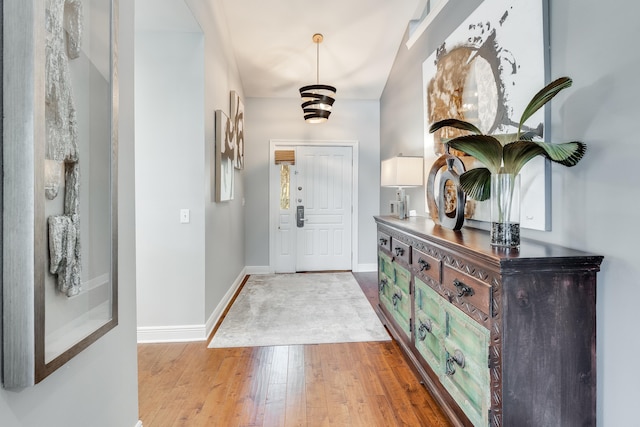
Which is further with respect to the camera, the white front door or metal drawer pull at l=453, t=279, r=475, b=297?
the white front door

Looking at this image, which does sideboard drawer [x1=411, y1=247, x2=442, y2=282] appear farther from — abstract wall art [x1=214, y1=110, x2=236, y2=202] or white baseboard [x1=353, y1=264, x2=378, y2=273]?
white baseboard [x1=353, y1=264, x2=378, y2=273]

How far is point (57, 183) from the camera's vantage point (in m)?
1.00

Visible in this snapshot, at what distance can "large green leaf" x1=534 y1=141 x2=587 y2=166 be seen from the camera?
1376 millimetres

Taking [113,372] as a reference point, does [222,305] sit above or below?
below

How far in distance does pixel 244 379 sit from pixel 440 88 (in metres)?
2.82

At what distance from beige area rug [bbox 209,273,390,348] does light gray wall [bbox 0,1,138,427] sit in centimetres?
130

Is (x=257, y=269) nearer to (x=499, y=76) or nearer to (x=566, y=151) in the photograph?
(x=499, y=76)

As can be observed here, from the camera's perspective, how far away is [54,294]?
3.26 feet

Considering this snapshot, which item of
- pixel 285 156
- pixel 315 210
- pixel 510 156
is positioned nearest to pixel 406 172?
pixel 510 156

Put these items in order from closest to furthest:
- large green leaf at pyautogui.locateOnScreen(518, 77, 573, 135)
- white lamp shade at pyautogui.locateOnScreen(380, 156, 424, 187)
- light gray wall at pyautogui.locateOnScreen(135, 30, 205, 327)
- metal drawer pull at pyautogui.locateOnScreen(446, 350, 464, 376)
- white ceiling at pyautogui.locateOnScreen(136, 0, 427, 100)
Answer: large green leaf at pyautogui.locateOnScreen(518, 77, 573, 135) → metal drawer pull at pyautogui.locateOnScreen(446, 350, 464, 376) → light gray wall at pyautogui.locateOnScreen(135, 30, 205, 327) → white lamp shade at pyautogui.locateOnScreen(380, 156, 424, 187) → white ceiling at pyautogui.locateOnScreen(136, 0, 427, 100)

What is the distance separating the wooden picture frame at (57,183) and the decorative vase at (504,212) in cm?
170

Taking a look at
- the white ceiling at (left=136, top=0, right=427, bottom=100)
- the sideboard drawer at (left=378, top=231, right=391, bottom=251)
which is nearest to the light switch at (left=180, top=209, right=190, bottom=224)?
the white ceiling at (left=136, top=0, right=427, bottom=100)

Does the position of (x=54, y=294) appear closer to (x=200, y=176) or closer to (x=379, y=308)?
(x=200, y=176)

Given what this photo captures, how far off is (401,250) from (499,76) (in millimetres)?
1350
